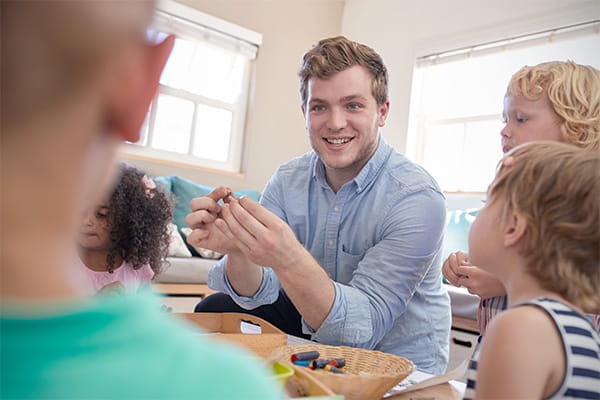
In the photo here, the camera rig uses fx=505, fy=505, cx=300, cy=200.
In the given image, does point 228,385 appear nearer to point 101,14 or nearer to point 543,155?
point 101,14

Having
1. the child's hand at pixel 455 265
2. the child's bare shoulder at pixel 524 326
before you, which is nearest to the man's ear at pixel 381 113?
the child's hand at pixel 455 265

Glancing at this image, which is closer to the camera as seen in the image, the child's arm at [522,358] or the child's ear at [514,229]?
the child's arm at [522,358]

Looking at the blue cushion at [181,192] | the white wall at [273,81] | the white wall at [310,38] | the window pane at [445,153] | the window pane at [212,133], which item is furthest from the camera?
the white wall at [273,81]

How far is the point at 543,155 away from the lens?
0.79 meters

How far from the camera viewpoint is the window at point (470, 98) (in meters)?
3.68

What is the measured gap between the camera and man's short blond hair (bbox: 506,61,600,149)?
130 cm

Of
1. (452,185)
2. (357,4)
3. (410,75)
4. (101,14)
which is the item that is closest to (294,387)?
(101,14)

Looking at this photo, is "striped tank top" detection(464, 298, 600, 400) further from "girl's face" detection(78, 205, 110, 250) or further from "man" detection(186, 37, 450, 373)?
"girl's face" detection(78, 205, 110, 250)

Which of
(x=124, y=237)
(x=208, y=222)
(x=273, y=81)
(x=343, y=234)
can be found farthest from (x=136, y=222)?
(x=273, y=81)

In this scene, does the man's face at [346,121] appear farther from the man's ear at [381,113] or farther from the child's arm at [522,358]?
the child's arm at [522,358]

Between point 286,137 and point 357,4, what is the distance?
151 cm

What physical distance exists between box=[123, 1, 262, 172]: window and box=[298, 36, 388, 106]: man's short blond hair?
2558mm

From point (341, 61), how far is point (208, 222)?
29.6 inches

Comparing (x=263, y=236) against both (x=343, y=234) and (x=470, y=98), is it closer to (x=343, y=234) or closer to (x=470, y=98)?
(x=343, y=234)
